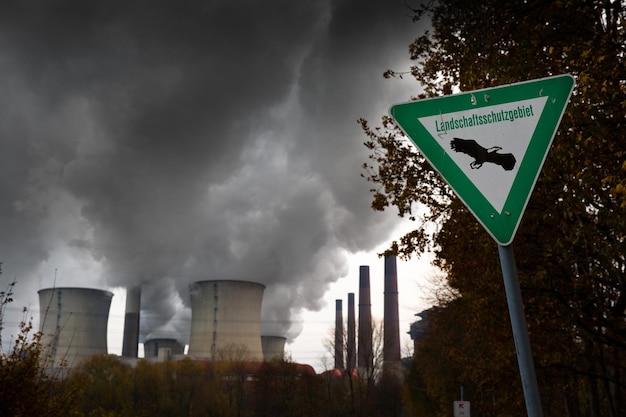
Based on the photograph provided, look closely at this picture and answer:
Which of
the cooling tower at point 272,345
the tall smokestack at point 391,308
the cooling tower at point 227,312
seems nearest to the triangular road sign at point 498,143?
the cooling tower at point 227,312

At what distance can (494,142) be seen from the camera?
2016 mm

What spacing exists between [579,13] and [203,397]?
43.2 meters

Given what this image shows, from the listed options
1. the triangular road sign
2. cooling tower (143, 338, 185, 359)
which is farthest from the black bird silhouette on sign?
cooling tower (143, 338, 185, 359)

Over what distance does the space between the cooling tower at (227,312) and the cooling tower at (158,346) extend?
25.0m

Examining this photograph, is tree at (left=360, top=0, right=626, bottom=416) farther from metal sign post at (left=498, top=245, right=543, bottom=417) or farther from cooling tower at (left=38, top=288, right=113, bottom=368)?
cooling tower at (left=38, top=288, right=113, bottom=368)

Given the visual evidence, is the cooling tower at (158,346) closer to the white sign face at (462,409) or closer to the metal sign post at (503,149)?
the white sign face at (462,409)

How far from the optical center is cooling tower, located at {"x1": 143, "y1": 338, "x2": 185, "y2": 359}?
77.4 metres

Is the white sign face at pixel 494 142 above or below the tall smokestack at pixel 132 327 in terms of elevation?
below

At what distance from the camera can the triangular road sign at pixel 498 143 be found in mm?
1962

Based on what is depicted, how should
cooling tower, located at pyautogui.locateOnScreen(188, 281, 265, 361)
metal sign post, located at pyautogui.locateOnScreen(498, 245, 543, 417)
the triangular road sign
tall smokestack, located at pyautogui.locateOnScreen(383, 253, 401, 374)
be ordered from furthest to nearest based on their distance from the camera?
tall smokestack, located at pyautogui.locateOnScreen(383, 253, 401, 374) < cooling tower, located at pyautogui.locateOnScreen(188, 281, 265, 361) < the triangular road sign < metal sign post, located at pyautogui.locateOnScreen(498, 245, 543, 417)

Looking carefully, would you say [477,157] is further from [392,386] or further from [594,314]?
[392,386]

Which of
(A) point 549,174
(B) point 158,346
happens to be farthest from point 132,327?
(A) point 549,174

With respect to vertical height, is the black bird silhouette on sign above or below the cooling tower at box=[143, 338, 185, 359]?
below

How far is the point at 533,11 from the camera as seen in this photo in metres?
7.39
